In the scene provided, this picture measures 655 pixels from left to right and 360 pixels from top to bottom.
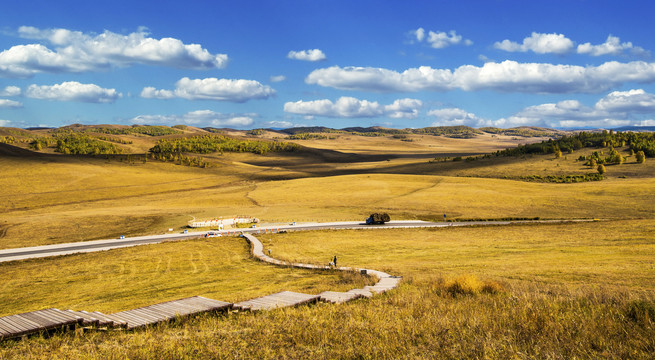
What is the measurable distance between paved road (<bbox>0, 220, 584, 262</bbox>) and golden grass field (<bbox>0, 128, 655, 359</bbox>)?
3541mm

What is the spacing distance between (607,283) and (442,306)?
11.4 m

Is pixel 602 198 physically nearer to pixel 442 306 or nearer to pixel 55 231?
pixel 442 306

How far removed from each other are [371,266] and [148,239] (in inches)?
1323

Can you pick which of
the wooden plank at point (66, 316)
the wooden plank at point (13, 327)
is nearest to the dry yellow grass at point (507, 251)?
the wooden plank at point (66, 316)

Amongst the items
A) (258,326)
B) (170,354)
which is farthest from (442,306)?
(170,354)

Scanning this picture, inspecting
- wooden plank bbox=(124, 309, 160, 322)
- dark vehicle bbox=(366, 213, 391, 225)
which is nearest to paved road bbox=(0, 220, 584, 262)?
dark vehicle bbox=(366, 213, 391, 225)

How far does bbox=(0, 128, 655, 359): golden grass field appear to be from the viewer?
961cm

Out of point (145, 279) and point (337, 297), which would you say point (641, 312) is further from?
point (145, 279)

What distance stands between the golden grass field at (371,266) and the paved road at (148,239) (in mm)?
3541

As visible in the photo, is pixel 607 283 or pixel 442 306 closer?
pixel 442 306

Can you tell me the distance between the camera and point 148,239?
51.6m

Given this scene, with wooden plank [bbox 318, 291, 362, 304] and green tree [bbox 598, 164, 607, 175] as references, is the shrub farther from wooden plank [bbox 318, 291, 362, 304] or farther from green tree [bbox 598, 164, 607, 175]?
green tree [bbox 598, 164, 607, 175]

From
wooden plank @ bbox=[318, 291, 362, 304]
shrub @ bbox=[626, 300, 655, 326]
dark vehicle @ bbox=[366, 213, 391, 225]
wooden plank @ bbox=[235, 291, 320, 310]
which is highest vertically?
shrub @ bbox=[626, 300, 655, 326]

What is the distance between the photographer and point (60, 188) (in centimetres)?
10562
